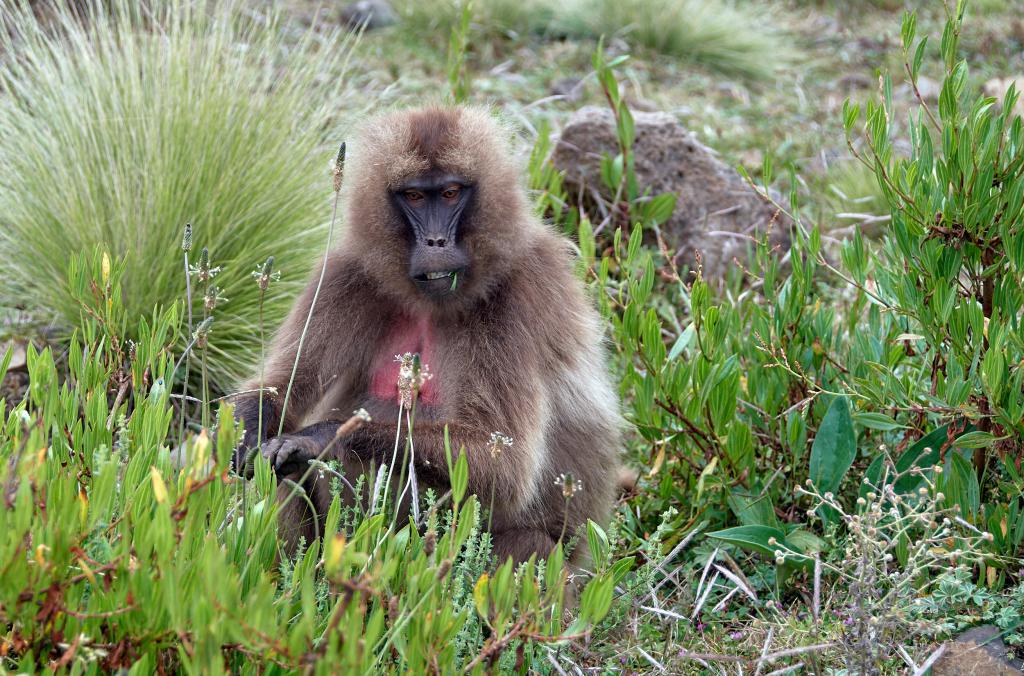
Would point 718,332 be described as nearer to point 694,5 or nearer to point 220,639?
point 220,639

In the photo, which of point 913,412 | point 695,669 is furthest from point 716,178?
point 695,669

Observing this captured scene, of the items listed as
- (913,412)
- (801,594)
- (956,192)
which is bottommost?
(801,594)

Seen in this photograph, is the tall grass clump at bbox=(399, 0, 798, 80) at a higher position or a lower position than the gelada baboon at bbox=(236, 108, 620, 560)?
higher

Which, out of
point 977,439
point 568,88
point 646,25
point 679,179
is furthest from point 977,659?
point 646,25

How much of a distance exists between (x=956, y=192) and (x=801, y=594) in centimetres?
134

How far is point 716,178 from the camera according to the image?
5.75 m

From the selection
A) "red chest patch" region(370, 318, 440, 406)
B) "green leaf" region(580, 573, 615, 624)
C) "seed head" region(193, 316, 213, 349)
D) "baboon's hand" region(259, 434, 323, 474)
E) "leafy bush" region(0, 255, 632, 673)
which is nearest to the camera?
"leafy bush" region(0, 255, 632, 673)

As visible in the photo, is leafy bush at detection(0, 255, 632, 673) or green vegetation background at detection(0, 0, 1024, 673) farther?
green vegetation background at detection(0, 0, 1024, 673)

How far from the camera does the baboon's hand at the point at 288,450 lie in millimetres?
3039

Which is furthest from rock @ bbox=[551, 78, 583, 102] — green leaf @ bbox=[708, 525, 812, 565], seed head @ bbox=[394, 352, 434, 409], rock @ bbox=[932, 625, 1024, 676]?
seed head @ bbox=[394, 352, 434, 409]

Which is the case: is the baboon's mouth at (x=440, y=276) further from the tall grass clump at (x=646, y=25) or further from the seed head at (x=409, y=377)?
the tall grass clump at (x=646, y=25)

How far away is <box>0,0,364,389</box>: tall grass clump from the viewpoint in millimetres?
4777

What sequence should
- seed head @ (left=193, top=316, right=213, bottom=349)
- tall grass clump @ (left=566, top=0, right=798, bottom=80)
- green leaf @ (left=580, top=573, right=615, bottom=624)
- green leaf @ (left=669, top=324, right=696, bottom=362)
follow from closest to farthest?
1. green leaf @ (left=580, top=573, right=615, bottom=624)
2. seed head @ (left=193, top=316, right=213, bottom=349)
3. green leaf @ (left=669, top=324, right=696, bottom=362)
4. tall grass clump @ (left=566, top=0, right=798, bottom=80)

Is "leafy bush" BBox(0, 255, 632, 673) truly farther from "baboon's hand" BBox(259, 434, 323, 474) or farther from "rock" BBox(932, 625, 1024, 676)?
"rock" BBox(932, 625, 1024, 676)
